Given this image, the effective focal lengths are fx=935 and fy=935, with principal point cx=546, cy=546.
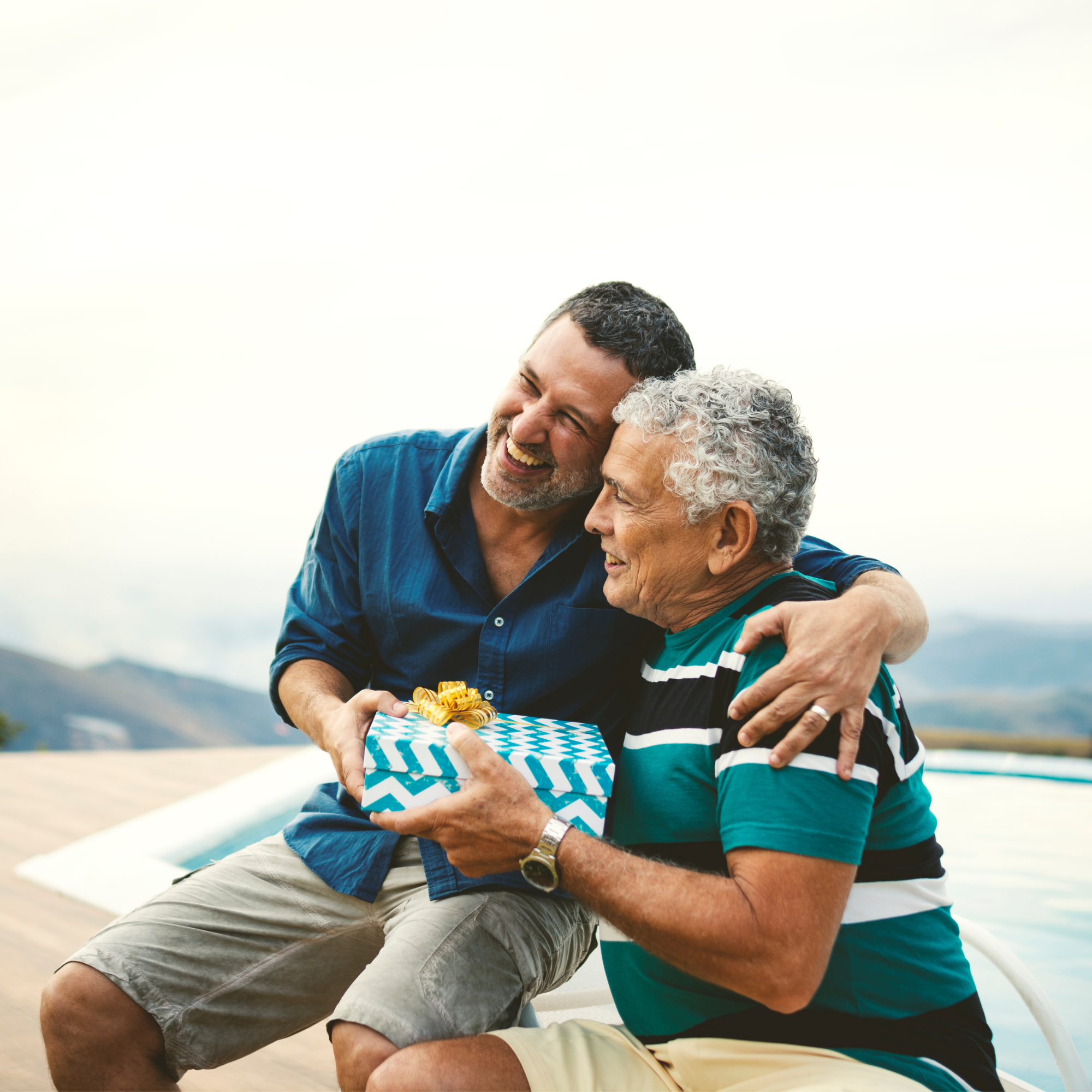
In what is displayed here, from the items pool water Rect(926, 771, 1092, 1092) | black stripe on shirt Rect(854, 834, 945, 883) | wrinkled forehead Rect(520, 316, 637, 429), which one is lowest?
pool water Rect(926, 771, 1092, 1092)

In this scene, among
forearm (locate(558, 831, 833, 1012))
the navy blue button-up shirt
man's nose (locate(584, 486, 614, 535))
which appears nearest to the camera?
forearm (locate(558, 831, 833, 1012))

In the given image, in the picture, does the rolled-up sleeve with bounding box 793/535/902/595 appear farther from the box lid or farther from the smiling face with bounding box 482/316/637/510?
the box lid

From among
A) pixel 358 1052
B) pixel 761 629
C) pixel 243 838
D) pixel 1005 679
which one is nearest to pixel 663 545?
pixel 761 629

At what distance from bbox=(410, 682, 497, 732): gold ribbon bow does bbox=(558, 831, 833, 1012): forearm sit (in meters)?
0.25

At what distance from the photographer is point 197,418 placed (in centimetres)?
1689

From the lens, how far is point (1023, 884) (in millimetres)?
4645

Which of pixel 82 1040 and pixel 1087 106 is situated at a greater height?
pixel 1087 106

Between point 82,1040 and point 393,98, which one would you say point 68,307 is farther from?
point 82,1040

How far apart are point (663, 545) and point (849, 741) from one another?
40 centimetres

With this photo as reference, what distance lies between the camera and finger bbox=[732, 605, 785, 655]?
3.96 feet

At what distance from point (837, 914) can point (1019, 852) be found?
4629 mm

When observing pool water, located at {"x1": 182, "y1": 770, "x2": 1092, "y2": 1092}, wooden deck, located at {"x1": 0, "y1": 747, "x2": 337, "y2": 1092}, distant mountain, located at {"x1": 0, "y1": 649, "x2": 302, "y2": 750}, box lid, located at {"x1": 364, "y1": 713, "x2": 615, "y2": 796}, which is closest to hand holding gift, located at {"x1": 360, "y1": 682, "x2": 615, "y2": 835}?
box lid, located at {"x1": 364, "y1": 713, "x2": 615, "y2": 796}

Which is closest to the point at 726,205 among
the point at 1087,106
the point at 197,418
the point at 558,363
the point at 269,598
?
the point at 1087,106

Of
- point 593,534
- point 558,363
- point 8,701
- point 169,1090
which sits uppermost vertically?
point 558,363
